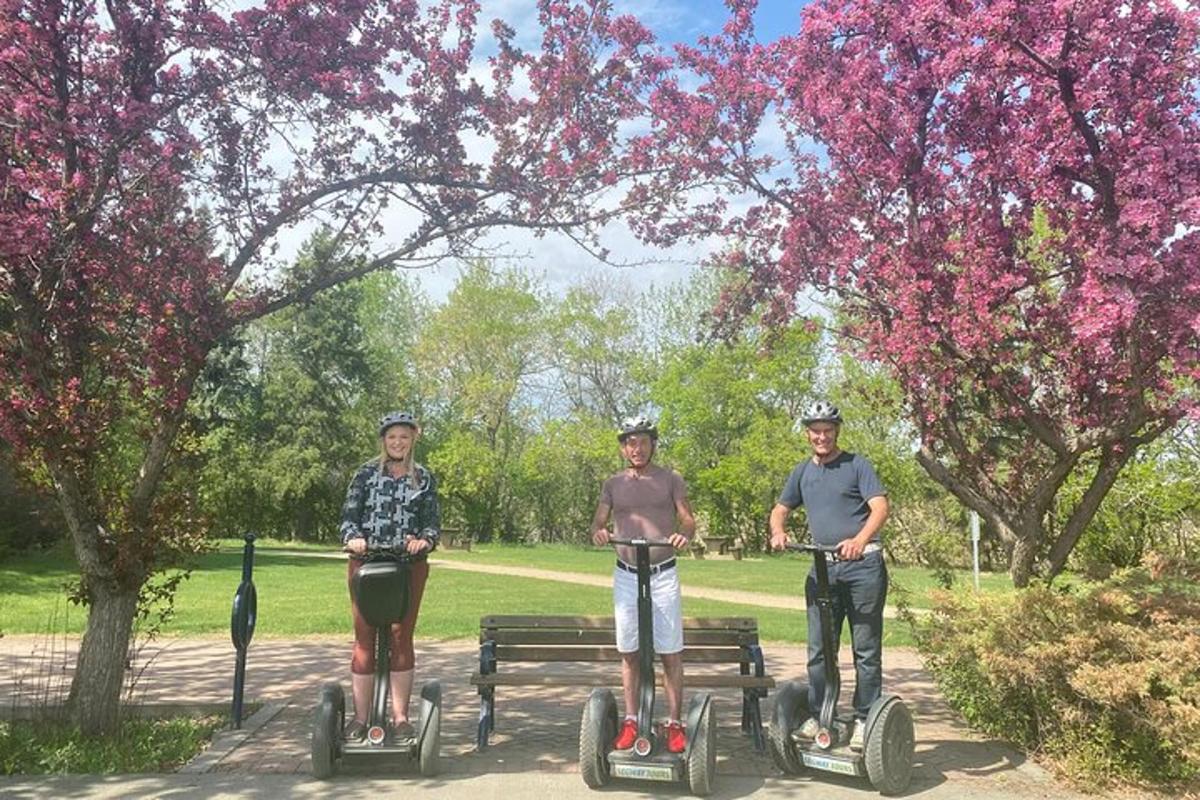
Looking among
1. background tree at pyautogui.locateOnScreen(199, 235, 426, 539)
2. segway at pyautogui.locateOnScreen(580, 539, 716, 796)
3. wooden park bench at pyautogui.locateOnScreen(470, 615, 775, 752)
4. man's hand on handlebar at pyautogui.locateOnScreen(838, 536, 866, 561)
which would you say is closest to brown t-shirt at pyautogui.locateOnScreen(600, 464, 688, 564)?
segway at pyautogui.locateOnScreen(580, 539, 716, 796)

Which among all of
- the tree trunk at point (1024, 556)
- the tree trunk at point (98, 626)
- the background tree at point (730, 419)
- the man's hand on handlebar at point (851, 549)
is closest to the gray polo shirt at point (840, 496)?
the man's hand on handlebar at point (851, 549)

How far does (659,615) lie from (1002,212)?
347 cm

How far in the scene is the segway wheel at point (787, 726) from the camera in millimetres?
4707

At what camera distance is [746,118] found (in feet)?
23.5

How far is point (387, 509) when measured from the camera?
4941mm

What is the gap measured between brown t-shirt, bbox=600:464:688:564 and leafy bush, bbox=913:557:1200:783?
1946 millimetres

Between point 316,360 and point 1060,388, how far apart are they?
124 ft

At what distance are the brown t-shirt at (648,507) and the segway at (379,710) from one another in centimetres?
113

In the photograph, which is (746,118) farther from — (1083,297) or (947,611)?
(947,611)

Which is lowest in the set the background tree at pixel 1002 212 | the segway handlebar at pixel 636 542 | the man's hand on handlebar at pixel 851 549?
the man's hand on handlebar at pixel 851 549

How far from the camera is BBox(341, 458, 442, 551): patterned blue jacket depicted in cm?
491

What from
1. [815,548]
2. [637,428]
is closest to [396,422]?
[637,428]

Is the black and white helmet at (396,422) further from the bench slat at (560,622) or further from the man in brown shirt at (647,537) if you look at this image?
the bench slat at (560,622)

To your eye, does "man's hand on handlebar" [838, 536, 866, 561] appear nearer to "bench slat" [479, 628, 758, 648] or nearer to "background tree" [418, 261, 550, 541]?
"bench slat" [479, 628, 758, 648]
